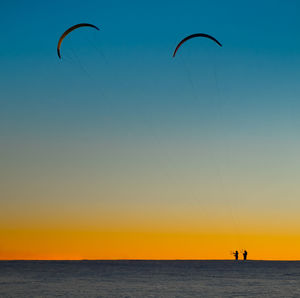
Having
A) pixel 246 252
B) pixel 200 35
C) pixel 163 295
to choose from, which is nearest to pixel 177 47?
pixel 200 35

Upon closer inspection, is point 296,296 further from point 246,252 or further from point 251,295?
point 246,252

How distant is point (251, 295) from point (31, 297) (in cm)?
2194

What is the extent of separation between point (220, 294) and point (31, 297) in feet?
63.8

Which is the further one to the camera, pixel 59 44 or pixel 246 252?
pixel 246 252

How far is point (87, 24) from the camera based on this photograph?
37.8m

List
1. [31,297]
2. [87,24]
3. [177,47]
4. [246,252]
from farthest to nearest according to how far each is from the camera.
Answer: [246,252] → [31,297] → [177,47] → [87,24]

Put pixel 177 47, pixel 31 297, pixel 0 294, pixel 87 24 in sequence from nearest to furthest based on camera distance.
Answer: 1. pixel 87 24
2. pixel 177 47
3. pixel 31 297
4. pixel 0 294

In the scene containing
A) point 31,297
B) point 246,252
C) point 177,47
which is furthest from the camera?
point 246,252

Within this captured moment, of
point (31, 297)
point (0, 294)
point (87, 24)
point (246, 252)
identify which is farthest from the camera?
point (246, 252)

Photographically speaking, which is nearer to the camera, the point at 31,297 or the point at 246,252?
the point at 31,297

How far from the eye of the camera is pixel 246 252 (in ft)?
583

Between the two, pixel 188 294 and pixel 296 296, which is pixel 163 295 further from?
pixel 296 296

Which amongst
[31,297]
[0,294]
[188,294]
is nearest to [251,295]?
[188,294]

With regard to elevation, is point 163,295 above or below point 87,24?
below
